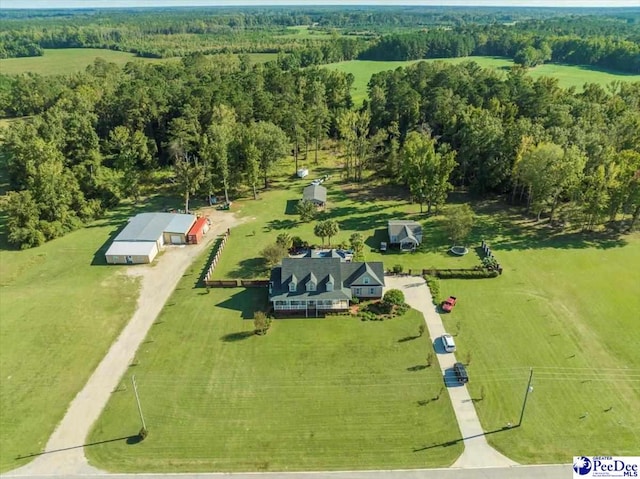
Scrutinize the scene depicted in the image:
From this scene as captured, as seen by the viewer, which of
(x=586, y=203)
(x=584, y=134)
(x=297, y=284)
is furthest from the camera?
(x=584, y=134)

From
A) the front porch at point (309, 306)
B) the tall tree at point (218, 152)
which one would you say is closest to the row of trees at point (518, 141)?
the front porch at point (309, 306)

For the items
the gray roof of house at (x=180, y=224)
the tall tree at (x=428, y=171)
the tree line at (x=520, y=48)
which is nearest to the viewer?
the gray roof of house at (x=180, y=224)

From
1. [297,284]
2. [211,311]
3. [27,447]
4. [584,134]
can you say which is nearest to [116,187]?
[211,311]

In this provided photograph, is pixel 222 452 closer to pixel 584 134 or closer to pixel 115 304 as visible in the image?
pixel 115 304

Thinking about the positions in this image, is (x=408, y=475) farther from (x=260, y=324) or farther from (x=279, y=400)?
(x=260, y=324)

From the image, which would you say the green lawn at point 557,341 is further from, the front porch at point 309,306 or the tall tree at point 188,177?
the tall tree at point 188,177

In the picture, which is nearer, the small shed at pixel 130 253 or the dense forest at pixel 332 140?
the small shed at pixel 130 253

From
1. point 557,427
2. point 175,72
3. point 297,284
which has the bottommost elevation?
point 557,427

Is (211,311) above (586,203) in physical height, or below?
below
